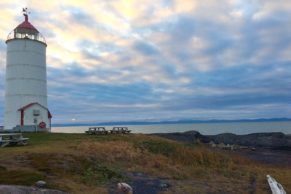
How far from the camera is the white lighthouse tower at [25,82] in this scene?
38875mm

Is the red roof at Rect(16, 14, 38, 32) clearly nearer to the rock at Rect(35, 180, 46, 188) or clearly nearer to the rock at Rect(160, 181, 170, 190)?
the rock at Rect(160, 181, 170, 190)

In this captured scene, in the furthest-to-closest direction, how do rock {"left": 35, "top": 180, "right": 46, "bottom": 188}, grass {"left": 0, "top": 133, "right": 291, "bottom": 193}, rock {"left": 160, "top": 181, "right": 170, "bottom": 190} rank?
rock {"left": 160, "top": 181, "right": 170, "bottom": 190}, grass {"left": 0, "top": 133, "right": 291, "bottom": 193}, rock {"left": 35, "top": 180, "right": 46, "bottom": 188}

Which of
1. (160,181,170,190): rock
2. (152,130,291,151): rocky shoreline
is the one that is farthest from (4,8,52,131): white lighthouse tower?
→ (152,130,291,151): rocky shoreline

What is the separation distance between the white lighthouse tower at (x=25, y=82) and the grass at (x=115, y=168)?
47.7ft

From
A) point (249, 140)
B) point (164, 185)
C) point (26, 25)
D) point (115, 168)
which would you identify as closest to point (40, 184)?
point (164, 185)

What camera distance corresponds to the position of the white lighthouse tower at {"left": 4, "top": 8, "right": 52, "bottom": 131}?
128 feet

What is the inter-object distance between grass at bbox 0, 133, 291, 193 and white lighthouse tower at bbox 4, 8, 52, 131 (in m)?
14.5

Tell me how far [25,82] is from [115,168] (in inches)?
866

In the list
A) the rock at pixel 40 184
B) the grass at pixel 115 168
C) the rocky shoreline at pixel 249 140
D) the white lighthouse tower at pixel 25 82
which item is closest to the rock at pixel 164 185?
the grass at pixel 115 168

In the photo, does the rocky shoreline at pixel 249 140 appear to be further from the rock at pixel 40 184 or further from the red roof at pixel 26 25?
the rock at pixel 40 184

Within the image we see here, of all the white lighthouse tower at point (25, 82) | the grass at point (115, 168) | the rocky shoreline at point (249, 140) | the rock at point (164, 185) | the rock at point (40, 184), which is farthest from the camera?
the rocky shoreline at point (249, 140)

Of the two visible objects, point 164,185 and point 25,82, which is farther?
point 25,82

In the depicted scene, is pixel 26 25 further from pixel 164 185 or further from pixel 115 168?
pixel 164 185

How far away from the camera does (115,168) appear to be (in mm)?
21750
